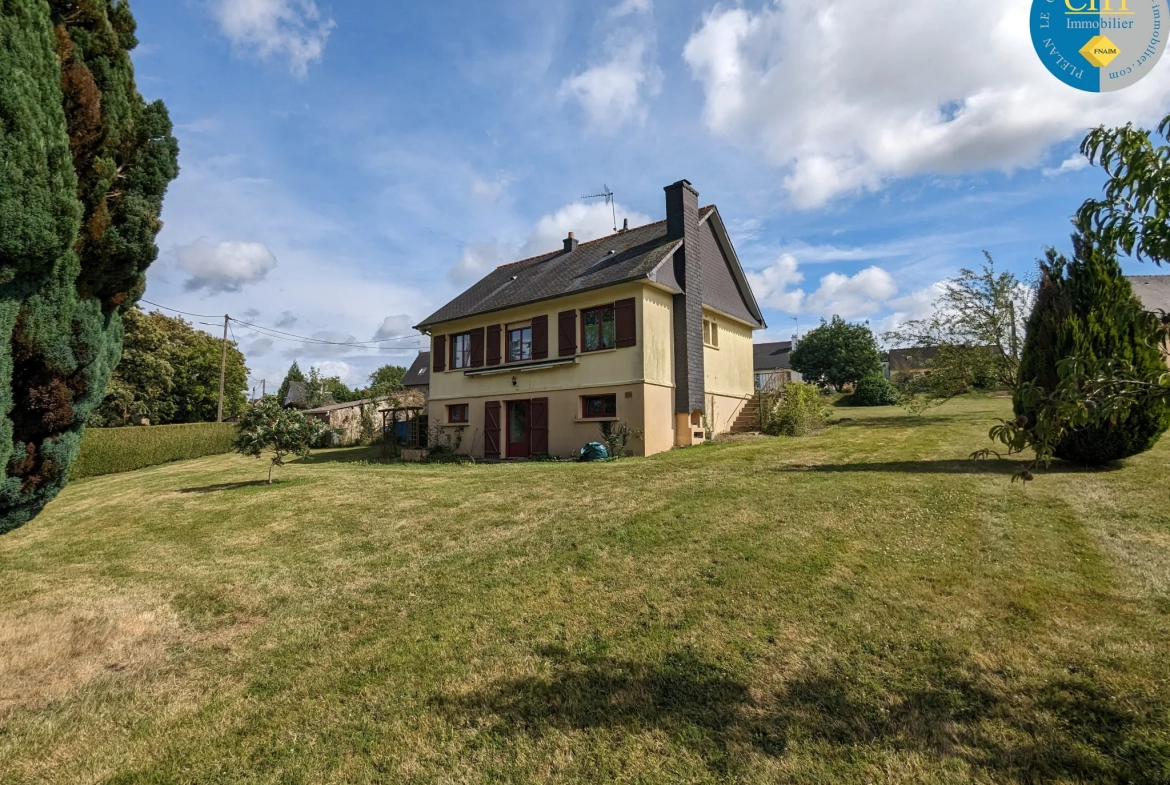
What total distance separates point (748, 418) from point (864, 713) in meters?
17.6

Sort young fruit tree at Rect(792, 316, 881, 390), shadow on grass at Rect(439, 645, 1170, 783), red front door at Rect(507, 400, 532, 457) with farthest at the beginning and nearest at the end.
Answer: young fruit tree at Rect(792, 316, 881, 390), red front door at Rect(507, 400, 532, 457), shadow on grass at Rect(439, 645, 1170, 783)

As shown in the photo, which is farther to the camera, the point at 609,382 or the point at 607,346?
the point at 607,346

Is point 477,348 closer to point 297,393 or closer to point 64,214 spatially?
point 64,214

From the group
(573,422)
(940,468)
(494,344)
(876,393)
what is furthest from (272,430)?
(876,393)

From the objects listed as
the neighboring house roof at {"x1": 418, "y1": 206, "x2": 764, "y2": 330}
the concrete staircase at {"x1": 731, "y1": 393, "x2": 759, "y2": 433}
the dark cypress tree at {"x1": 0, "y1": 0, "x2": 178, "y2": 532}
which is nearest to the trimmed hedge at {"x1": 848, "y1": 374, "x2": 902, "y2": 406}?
the neighboring house roof at {"x1": 418, "y1": 206, "x2": 764, "y2": 330}

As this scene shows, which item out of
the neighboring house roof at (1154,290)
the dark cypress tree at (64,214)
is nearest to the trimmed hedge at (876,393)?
the neighboring house roof at (1154,290)

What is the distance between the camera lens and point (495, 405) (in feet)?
65.2

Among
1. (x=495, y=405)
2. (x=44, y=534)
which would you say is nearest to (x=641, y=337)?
(x=495, y=405)

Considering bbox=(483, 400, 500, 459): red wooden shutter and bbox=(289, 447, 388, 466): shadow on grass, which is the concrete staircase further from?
bbox=(289, 447, 388, 466): shadow on grass

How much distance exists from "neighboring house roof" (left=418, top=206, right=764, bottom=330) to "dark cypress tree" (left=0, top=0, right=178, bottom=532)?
468 inches

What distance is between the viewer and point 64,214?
4.59 metres

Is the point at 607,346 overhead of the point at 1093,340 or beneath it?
overhead

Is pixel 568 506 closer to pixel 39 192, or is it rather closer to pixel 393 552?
pixel 393 552

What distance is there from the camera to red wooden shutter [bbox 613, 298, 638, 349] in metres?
16.5
